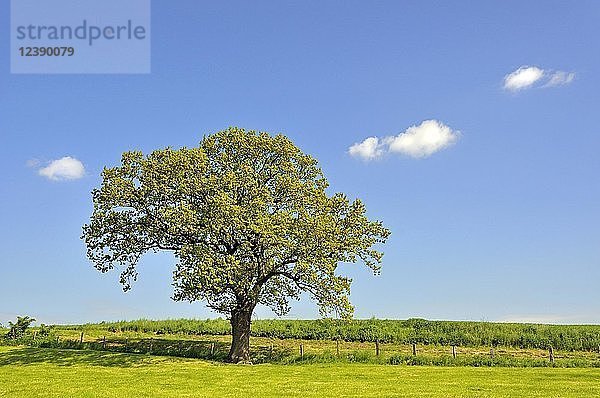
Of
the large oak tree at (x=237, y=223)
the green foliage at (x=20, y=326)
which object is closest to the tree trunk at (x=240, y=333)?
the large oak tree at (x=237, y=223)

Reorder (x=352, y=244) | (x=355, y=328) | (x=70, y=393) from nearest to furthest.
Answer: (x=70, y=393) < (x=352, y=244) < (x=355, y=328)

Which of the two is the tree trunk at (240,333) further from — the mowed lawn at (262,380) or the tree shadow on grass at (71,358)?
the tree shadow on grass at (71,358)

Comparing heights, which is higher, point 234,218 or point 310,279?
point 234,218

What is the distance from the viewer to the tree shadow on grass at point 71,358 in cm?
4597

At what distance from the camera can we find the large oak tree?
4444cm

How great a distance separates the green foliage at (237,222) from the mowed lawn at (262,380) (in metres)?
5.80

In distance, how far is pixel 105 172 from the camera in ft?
155

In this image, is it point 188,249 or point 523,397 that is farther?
point 188,249

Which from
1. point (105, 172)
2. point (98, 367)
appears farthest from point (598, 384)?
point (105, 172)

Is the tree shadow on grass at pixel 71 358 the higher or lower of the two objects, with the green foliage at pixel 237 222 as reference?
lower

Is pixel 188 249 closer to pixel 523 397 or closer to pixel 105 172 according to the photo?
pixel 105 172

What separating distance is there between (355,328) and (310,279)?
21.7 metres

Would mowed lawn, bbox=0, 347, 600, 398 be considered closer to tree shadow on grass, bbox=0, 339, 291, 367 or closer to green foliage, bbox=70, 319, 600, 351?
tree shadow on grass, bbox=0, 339, 291, 367

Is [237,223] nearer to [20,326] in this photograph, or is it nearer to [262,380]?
[262,380]
